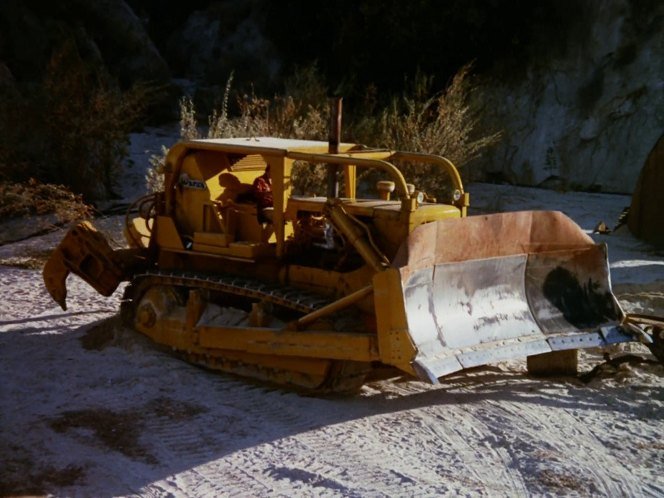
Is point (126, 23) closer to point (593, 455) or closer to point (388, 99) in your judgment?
point (388, 99)

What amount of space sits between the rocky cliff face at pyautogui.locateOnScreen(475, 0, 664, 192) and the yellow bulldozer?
970 cm

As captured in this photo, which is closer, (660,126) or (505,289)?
(505,289)

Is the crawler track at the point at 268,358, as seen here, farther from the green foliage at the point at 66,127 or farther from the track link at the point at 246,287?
the green foliage at the point at 66,127

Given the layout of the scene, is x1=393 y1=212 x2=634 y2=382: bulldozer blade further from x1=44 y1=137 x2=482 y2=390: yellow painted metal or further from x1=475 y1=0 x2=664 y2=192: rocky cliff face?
x1=475 y1=0 x2=664 y2=192: rocky cliff face

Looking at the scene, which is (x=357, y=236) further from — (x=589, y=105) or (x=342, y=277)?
(x=589, y=105)

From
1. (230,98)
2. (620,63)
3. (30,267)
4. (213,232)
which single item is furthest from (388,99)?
(213,232)

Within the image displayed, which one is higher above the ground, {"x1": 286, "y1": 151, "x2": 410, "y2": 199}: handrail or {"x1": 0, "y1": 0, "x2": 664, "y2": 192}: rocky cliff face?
{"x1": 0, "y1": 0, "x2": 664, "y2": 192}: rocky cliff face

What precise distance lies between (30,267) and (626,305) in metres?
6.16

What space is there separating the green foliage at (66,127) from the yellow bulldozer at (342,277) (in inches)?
218

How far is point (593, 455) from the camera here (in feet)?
19.2

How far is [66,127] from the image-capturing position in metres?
13.6

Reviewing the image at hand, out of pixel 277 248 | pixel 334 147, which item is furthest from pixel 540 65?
pixel 277 248

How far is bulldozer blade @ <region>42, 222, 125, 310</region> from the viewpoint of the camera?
27.1 ft

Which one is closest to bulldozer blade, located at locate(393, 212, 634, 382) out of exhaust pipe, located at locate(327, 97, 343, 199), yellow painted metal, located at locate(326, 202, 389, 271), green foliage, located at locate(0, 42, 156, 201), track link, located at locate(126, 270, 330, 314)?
yellow painted metal, located at locate(326, 202, 389, 271)
